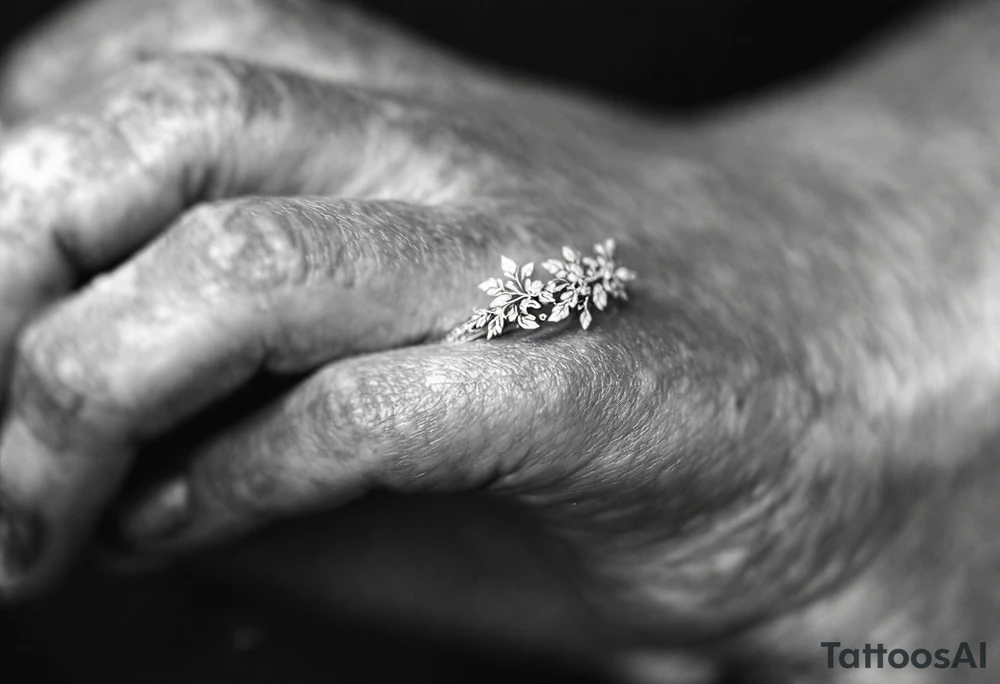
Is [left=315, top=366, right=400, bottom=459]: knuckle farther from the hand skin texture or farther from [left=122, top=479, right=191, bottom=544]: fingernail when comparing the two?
[left=122, top=479, right=191, bottom=544]: fingernail

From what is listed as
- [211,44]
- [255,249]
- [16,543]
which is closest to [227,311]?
[255,249]

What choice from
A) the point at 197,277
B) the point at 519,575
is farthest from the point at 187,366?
the point at 519,575

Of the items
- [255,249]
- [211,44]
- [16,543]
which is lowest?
[16,543]

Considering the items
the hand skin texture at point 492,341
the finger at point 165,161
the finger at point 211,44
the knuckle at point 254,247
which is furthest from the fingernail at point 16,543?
the finger at point 211,44

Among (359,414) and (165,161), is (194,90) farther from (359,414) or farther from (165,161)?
(359,414)

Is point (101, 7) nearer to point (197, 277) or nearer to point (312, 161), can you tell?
point (312, 161)

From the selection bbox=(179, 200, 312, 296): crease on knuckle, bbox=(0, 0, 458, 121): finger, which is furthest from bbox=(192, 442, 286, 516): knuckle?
bbox=(0, 0, 458, 121): finger

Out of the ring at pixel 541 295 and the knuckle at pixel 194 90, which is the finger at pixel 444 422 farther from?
the knuckle at pixel 194 90
